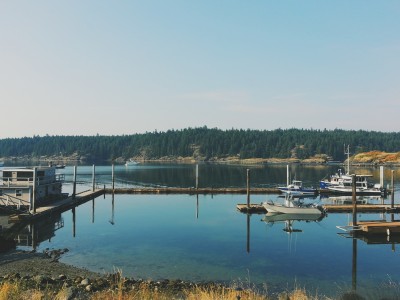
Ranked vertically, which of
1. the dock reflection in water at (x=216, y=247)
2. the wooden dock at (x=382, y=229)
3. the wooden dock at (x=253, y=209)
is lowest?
the dock reflection in water at (x=216, y=247)

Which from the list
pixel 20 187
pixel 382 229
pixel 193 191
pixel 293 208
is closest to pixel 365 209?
pixel 293 208

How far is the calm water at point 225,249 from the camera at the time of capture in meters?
25.8

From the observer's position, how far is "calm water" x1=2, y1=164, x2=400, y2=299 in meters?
25.8

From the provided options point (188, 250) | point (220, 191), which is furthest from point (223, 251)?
point (220, 191)

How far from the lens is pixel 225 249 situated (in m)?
33.3

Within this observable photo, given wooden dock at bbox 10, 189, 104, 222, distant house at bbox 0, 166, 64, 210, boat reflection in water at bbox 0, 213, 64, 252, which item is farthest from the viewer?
distant house at bbox 0, 166, 64, 210

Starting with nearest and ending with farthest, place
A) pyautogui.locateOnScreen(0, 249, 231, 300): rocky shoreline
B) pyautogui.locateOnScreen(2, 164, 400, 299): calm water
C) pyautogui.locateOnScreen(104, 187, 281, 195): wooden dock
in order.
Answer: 1. pyautogui.locateOnScreen(0, 249, 231, 300): rocky shoreline
2. pyautogui.locateOnScreen(2, 164, 400, 299): calm water
3. pyautogui.locateOnScreen(104, 187, 281, 195): wooden dock

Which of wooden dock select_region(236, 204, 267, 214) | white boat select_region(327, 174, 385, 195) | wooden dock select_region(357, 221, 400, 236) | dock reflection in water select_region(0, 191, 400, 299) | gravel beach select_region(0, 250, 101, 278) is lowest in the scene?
dock reflection in water select_region(0, 191, 400, 299)

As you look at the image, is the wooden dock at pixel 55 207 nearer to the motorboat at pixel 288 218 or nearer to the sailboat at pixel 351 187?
the motorboat at pixel 288 218

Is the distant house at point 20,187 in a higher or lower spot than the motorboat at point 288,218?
higher

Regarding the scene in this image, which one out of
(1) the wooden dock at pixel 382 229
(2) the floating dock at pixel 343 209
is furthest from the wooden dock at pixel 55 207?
(1) the wooden dock at pixel 382 229

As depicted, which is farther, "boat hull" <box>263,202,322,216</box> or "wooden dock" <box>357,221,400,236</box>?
"boat hull" <box>263,202,322,216</box>

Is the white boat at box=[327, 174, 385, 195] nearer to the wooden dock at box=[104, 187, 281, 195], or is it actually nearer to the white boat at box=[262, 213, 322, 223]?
the wooden dock at box=[104, 187, 281, 195]

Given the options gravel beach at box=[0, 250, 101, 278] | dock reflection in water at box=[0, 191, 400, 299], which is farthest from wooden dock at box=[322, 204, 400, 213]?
gravel beach at box=[0, 250, 101, 278]
